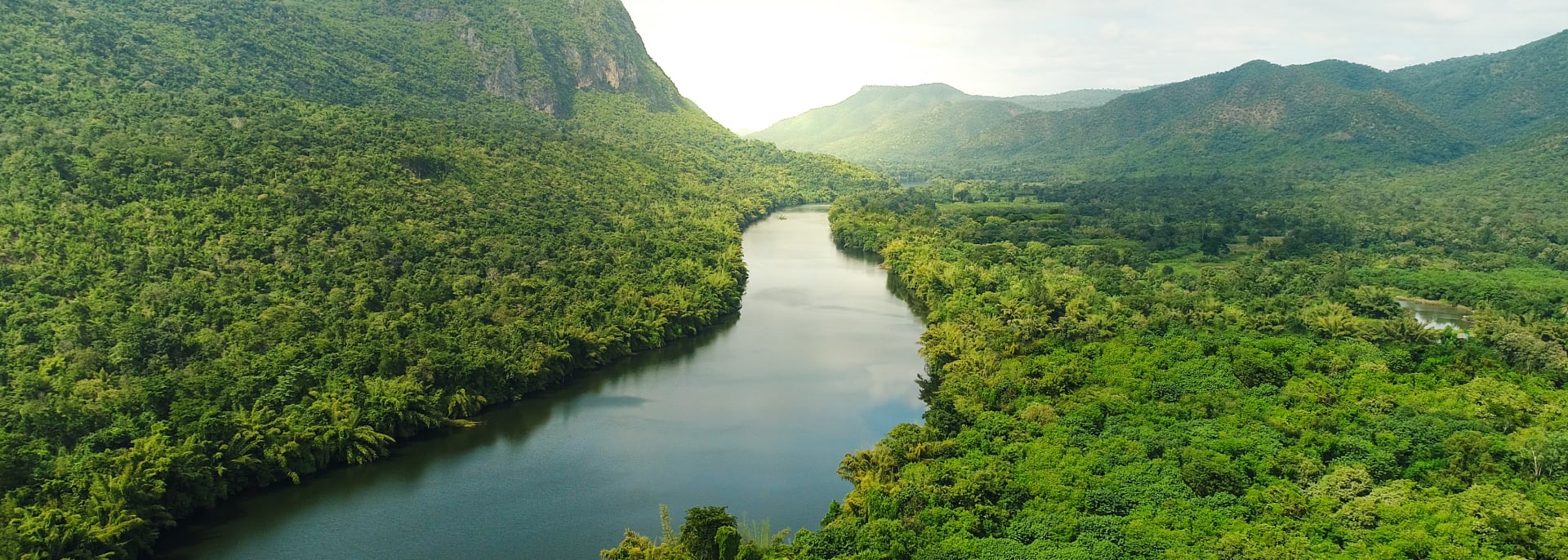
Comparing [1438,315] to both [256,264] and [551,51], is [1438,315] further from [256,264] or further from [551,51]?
[551,51]

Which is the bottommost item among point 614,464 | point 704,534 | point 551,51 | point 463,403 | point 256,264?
point 614,464

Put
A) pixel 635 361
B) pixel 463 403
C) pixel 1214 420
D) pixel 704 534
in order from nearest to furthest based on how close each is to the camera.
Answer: pixel 704 534, pixel 1214 420, pixel 463 403, pixel 635 361

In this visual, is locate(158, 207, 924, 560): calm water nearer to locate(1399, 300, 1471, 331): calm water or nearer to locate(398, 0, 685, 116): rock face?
locate(1399, 300, 1471, 331): calm water

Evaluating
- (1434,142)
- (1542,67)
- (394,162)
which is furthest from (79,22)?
(1542,67)

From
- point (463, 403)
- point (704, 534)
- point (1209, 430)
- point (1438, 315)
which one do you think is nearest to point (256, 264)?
point (463, 403)

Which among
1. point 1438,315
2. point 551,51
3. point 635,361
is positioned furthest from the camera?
point 551,51

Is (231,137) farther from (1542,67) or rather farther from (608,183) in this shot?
(1542,67)

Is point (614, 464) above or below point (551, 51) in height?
below
